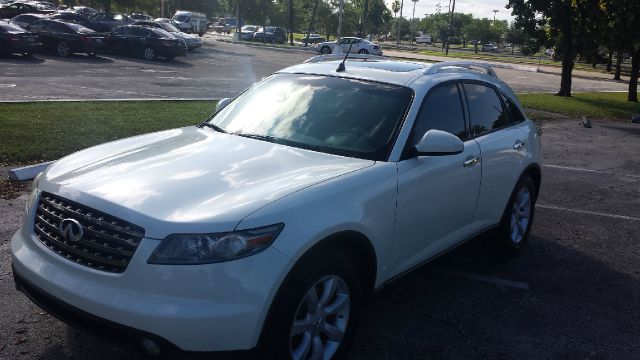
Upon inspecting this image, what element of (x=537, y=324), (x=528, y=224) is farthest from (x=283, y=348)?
(x=528, y=224)

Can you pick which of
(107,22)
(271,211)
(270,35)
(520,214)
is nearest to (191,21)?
(270,35)

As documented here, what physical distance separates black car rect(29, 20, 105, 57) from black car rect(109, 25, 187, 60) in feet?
7.07

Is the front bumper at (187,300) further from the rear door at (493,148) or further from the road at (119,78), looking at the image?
the road at (119,78)

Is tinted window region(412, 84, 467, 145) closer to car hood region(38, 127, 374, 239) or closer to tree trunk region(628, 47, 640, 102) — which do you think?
car hood region(38, 127, 374, 239)

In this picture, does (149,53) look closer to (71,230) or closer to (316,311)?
(71,230)

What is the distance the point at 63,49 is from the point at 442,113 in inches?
1018

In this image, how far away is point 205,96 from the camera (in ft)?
57.0

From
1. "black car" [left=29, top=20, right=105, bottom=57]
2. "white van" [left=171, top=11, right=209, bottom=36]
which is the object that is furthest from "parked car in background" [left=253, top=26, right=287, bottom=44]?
"black car" [left=29, top=20, right=105, bottom=57]

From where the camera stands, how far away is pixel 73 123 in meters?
10.9

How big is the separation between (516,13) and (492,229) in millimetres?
21688

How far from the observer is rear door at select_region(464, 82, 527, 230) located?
5164mm

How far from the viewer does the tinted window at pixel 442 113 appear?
447 cm

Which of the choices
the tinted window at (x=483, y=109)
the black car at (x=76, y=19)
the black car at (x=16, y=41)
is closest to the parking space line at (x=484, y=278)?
the tinted window at (x=483, y=109)

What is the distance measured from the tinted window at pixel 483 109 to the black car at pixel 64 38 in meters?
24.9
